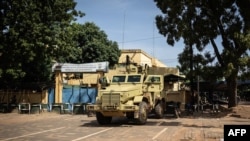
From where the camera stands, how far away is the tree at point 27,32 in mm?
27000

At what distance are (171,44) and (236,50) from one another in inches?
206

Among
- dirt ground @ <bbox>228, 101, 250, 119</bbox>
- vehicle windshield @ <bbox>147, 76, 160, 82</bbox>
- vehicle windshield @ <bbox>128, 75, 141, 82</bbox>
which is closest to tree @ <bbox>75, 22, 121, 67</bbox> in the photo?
dirt ground @ <bbox>228, 101, 250, 119</bbox>

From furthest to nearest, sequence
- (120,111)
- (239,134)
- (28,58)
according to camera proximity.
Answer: (28,58) < (120,111) < (239,134)

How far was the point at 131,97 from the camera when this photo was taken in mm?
18359

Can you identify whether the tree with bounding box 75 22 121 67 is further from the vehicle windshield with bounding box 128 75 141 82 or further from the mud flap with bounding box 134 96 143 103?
the mud flap with bounding box 134 96 143 103

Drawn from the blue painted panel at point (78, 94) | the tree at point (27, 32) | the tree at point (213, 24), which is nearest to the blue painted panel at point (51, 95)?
the blue painted panel at point (78, 94)

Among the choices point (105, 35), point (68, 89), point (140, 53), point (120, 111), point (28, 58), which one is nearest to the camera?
point (120, 111)

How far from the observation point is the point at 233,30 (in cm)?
2484

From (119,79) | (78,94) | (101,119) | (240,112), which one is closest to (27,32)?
(78,94)

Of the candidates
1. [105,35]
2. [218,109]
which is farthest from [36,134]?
[105,35]

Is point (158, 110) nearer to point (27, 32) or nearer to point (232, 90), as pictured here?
point (232, 90)

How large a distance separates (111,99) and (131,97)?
125cm

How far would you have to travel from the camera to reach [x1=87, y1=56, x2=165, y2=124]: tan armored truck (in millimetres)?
17531

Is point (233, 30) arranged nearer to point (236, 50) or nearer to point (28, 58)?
point (236, 50)
